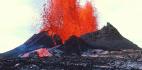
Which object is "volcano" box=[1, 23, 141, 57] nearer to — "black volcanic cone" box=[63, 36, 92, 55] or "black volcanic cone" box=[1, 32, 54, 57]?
"black volcanic cone" box=[1, 32, 54, 57]

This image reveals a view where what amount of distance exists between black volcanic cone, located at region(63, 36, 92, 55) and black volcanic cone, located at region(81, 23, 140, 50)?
543 centimetres

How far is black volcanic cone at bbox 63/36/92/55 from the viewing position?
62.6 metres

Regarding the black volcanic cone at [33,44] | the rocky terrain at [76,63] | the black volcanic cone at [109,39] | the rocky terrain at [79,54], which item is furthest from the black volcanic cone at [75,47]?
the black volcanic cone at [33,44]

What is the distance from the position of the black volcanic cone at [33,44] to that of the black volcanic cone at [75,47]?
36.6ft

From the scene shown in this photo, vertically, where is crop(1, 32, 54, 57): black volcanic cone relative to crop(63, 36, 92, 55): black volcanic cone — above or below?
above

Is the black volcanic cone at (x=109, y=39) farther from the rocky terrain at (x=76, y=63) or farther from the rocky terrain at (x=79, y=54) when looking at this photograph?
the rocky terrain at (x=76, y=63)

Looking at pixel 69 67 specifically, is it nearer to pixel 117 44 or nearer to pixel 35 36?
pixel 117 44

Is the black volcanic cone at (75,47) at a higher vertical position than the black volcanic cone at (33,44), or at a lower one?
lower

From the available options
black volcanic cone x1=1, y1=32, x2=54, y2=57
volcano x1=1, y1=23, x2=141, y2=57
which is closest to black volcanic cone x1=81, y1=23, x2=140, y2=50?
volcano x1=1, y1=23, x2=141, y2=57

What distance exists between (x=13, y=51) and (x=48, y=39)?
641 cm

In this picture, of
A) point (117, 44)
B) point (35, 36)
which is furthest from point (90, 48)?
point (35, 36)

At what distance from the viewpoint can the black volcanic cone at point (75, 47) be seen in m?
62.6

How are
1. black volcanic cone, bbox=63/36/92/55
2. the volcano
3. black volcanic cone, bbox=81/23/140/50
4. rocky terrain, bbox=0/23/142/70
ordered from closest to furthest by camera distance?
rocky terrain, bbox=0/23/142/70, black volcanic cone, bbox=63/36/92/55, the volcano, black volcanic cone, bbox=81/23/140/50

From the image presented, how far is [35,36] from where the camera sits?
80.9 metres
